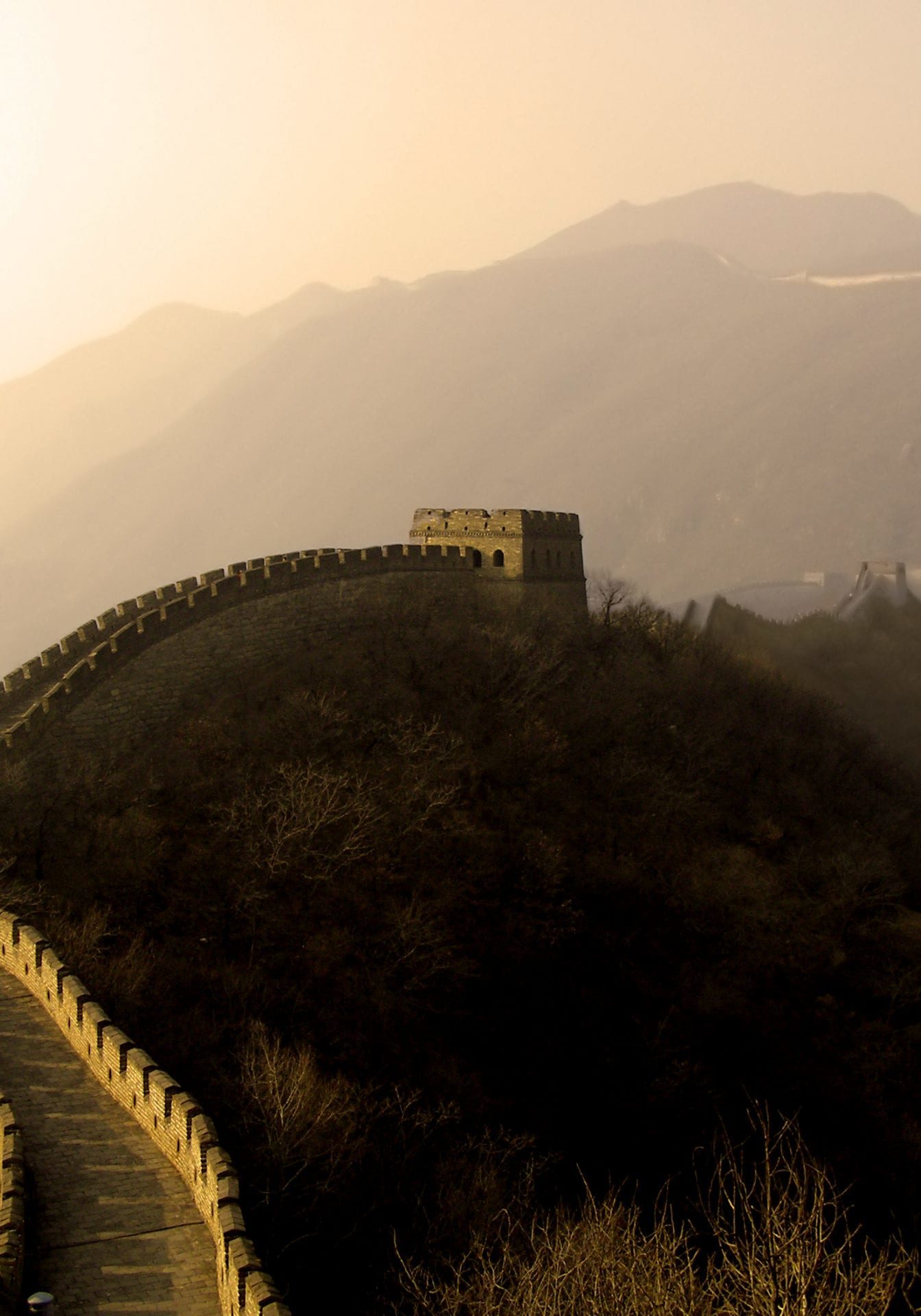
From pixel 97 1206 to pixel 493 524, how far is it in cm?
2673

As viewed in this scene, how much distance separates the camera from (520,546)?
3744 centimetres

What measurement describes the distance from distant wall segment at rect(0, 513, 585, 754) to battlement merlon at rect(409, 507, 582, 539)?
80 cm

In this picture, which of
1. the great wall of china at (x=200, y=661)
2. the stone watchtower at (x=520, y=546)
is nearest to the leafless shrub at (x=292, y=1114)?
the great wall of china at (x=200, y=661)

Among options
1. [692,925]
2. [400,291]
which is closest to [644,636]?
[692,925]

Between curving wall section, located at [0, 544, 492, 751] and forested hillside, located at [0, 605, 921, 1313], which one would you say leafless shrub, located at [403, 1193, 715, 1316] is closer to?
forested hillside, located at [0, 605, 921, 1313]

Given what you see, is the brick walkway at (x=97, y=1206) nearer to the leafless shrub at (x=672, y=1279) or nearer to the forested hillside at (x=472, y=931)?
the forested hillside at (x=472, y=931)

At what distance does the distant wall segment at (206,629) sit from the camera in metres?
28.2

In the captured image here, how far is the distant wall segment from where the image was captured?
28219 millimetres

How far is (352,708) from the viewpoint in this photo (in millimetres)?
31422

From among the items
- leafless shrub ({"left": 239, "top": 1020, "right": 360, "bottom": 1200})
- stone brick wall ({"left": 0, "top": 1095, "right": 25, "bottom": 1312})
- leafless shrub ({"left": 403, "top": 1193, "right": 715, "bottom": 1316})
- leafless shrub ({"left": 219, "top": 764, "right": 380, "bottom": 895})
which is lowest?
leafless shrub ({"left": 403, "top": 1193, "right": 715, "bottom": 1316})

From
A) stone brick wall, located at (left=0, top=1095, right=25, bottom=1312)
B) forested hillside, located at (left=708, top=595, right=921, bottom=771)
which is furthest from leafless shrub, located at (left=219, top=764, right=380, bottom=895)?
forested hillside, located at (left=708, top=595, right=921, bottom=771)

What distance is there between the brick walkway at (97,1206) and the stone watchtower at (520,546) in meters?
23.3

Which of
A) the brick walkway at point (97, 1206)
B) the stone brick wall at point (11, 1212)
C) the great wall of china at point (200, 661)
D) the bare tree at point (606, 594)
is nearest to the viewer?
the stone brick wall at point (11, 1212)

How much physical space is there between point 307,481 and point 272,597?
359 ft
